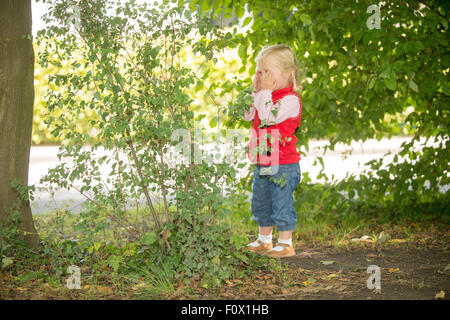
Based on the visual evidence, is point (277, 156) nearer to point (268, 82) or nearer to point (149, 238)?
point (268, 82)

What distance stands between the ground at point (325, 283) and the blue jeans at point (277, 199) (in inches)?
12.9

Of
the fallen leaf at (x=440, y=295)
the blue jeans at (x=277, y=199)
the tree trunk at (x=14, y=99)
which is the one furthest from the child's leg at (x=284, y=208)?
the tree trunk at (x=14, y=99)

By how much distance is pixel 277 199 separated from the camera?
12.6 feet

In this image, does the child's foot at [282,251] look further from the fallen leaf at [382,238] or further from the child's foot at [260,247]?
the fallen leaf at [382,238]

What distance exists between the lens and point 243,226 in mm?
4992

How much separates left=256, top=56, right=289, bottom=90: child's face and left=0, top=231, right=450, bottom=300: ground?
1.41 m

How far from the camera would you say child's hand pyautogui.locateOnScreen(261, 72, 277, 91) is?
3846mm

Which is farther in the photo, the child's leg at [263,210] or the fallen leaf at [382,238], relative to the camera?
the fallen leaf at [382,238]

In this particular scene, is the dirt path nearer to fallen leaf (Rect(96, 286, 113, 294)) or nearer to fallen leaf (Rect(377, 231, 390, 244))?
fallen leaf (Rect(377, 231, 390, 244))

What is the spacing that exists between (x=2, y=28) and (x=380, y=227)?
3894 mm

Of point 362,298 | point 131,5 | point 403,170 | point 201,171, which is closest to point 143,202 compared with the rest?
point 201,171

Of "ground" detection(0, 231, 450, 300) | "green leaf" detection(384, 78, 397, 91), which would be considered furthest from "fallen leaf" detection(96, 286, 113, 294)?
"green leaf" detection(384, 78, 397, 91)

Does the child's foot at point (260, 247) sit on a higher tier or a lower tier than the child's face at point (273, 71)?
lower

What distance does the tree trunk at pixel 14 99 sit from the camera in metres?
3.44
